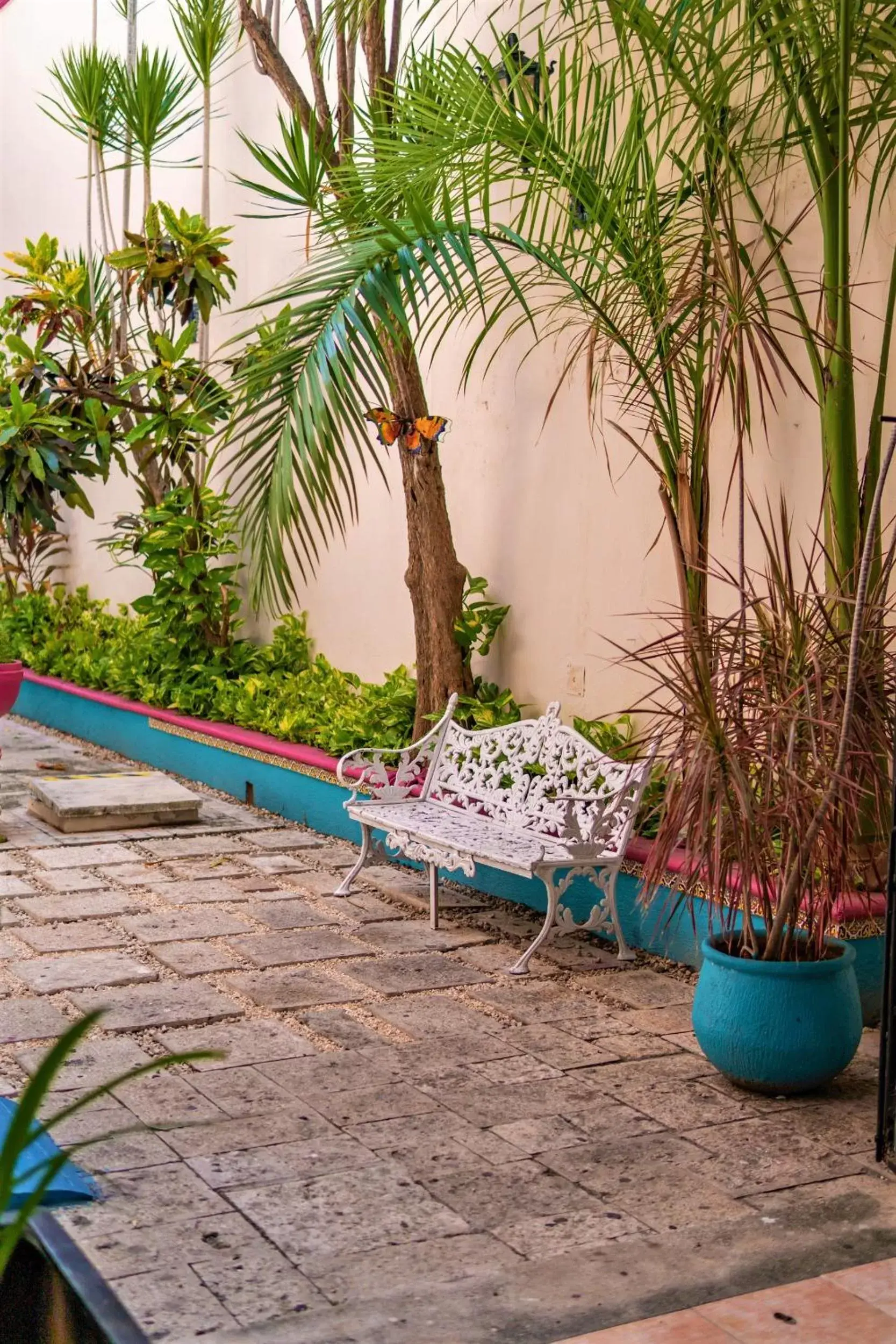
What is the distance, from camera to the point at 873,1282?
2.80 metres

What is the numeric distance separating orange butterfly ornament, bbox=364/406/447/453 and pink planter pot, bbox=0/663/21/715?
6.86 feet

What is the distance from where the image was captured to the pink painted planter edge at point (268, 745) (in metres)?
4.36

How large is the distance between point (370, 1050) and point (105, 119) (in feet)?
25.1

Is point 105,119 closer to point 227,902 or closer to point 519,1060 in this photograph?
point 227,902

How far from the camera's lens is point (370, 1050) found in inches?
160

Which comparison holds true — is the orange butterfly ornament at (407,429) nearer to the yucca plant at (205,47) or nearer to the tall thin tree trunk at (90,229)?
the yucca plant at (205,47)

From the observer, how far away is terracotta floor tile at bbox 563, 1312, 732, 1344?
2.58 m

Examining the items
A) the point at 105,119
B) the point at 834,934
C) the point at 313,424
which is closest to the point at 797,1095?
the point at 834,934

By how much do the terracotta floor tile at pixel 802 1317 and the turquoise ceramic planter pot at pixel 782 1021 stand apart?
946mm

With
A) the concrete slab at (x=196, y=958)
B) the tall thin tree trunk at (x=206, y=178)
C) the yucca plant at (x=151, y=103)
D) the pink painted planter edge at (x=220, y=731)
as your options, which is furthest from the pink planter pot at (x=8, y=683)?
the yucca plant at (x=151, y=103)

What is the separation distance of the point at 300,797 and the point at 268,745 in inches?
15.9

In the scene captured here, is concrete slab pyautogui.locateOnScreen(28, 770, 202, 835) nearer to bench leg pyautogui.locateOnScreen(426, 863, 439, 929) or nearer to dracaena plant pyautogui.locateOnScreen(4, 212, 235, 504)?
dracaena plant pyautogui.locateOnScreen(4, 212, 235, 504)

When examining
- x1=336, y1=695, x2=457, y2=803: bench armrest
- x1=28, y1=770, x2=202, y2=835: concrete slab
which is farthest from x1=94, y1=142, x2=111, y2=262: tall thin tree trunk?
x1=336, y1=695, x2=457, y2=803: bench armrest

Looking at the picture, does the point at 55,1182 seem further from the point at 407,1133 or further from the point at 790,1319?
the point at 790,1319
